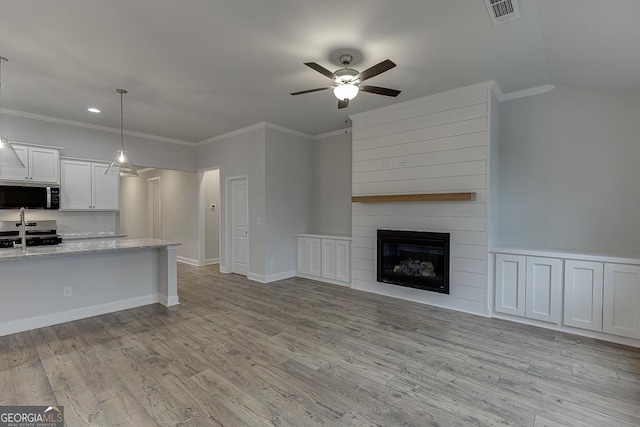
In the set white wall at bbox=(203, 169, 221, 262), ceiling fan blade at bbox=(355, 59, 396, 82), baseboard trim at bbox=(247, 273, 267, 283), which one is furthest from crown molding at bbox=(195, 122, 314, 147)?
ceiling fan blade at bbox=(355, 59, 396, 82)

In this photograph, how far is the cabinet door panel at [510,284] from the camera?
3.68 meters

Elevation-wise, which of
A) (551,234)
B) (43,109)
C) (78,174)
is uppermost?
(43,109)

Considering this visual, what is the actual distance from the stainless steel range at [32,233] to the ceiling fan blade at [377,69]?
5.51m

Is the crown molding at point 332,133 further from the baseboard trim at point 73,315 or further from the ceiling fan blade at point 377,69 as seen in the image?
the baseboard trim at point 73,315

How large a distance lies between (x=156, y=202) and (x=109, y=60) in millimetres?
5974

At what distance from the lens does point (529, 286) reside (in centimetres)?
363

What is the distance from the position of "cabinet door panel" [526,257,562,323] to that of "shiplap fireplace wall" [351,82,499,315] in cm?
46

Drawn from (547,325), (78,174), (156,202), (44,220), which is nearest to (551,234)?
(547,325)

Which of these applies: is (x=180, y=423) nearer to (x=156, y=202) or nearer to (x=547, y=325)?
(x=547, y=325)

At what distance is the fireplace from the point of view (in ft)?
13.6

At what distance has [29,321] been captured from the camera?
137 inches

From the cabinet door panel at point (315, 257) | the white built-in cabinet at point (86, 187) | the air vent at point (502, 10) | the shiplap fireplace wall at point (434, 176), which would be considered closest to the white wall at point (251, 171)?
the cabinet door panel at point (315, 257)

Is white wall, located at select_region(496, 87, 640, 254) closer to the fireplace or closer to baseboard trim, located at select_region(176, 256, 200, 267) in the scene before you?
the fireplace

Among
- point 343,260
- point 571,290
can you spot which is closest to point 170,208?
point 343,260
